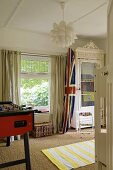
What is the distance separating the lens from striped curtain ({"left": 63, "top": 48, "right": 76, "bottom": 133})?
446 cm

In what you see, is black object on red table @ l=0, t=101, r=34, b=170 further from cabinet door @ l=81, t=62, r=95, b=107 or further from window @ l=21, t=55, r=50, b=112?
cabinet door @ l=81, t=62, r=95, b=107

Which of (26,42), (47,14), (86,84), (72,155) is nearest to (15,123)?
(72,155)

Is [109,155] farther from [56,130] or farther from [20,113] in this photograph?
[56,130]

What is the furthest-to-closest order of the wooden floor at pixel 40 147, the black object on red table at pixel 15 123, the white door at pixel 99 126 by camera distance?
the wooden floor at pixel 40 147 < the black object on red table at pixel 15 123 < the white door at pixel 99 126

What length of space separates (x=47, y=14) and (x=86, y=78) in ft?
7.20

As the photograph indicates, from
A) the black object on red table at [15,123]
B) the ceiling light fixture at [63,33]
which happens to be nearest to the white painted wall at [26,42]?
the ceiling light fixture at [63,33]

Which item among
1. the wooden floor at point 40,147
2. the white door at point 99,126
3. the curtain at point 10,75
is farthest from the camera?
the curtain at point 10,75

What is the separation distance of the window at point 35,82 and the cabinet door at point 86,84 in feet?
3.07

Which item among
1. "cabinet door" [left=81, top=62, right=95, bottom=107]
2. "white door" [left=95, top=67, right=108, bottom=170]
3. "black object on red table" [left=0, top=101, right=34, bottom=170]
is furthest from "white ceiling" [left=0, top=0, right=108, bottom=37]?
"black object on red table" [left=0, top=101, right=34, bottom=170]

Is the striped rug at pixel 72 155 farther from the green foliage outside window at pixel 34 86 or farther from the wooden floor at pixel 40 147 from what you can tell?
the green foliage outside window at pixel 34 86

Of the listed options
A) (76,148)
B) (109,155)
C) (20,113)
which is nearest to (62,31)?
(20,113)

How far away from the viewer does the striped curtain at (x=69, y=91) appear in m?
4.46

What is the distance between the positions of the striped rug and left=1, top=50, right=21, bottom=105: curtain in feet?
Answer: 5.04

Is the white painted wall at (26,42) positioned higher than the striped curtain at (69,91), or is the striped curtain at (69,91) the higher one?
the white painted wall at (26,42)
